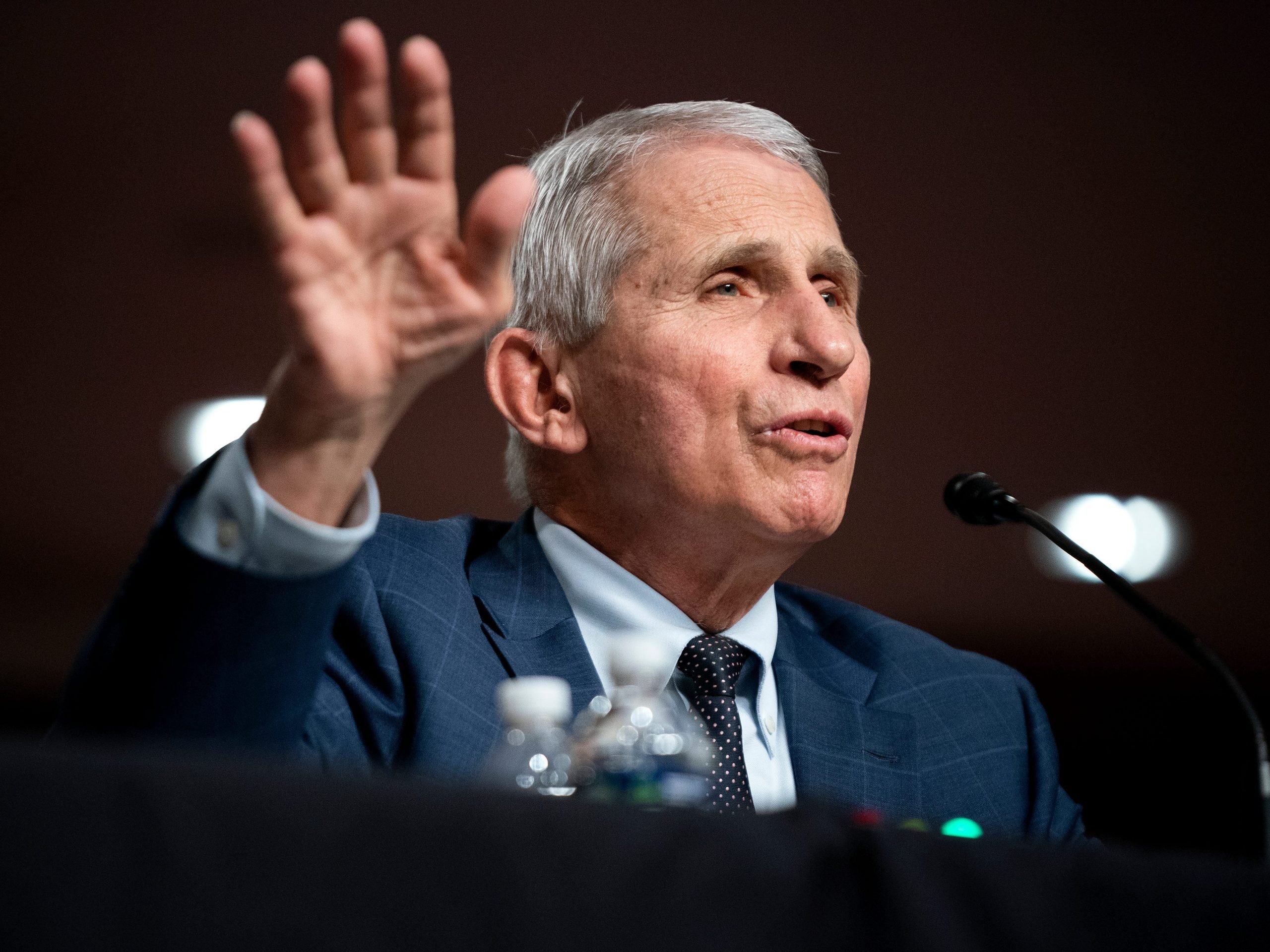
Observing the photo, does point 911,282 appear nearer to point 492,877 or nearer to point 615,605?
point 615,605

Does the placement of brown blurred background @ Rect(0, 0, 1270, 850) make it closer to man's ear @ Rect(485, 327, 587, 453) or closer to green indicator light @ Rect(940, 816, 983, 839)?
man's ear @ Rect(485, 327, 587, 453)

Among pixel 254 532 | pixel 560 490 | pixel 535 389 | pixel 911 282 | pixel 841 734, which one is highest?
pixel 254 532

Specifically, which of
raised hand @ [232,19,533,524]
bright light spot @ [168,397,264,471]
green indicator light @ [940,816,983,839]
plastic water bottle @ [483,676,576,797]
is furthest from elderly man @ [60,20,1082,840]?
bright light spot @ [168,397,264,471]

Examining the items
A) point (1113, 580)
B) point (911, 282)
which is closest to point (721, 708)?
point (1113, 580)

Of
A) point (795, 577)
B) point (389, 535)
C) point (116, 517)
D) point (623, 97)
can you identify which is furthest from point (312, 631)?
point (116, 517)

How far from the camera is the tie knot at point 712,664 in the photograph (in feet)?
4.51

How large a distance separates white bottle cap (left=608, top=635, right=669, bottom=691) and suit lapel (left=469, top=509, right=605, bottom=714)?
0.47 metres

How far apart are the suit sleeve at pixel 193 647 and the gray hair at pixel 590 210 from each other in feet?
2.41

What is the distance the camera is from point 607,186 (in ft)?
5.24

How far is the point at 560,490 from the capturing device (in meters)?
1.58

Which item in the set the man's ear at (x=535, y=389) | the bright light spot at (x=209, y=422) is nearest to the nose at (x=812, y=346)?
the man's ear at (x=535, y=389)

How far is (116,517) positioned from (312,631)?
463 cm

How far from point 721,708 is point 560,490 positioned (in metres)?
0.37

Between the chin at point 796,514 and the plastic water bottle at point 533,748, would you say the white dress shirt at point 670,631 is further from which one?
the plastic water bottle at point 533,748
